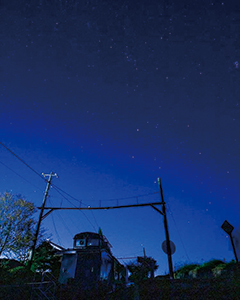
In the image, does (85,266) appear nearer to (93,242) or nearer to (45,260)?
(93,242)

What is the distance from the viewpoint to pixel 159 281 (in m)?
10.3

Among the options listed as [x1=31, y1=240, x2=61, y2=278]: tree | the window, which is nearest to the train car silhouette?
the window

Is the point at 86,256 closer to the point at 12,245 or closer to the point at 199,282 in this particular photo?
the point at 12,245

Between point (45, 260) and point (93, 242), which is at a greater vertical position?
point (93, 242)

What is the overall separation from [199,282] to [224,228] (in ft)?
11.8

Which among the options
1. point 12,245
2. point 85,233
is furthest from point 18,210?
point 85,233

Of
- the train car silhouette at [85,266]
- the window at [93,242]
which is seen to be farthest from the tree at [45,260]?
the train car silhouette at [85,266]

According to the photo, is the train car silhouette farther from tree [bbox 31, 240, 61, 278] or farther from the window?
tree [bbox 31, 240, 61, 278]

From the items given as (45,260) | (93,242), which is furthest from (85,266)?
(45,260)

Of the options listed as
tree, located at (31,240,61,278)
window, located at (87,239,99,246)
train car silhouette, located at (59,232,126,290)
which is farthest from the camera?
tree, located at (31,240,61,278)

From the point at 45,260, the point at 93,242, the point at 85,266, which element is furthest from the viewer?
the point at 45,260

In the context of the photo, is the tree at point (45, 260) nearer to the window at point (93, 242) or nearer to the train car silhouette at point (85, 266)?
the window at point (93, 242)

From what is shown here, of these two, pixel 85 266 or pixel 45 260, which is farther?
pixel 45 260

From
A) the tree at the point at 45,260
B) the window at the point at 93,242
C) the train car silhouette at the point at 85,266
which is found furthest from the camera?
the tree at the point at 45,260
